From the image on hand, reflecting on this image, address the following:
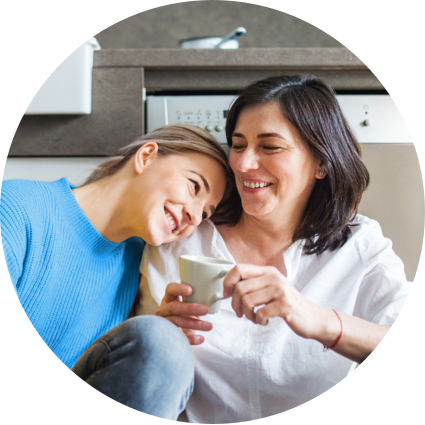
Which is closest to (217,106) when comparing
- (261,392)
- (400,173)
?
(400,173)

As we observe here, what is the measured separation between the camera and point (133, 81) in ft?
2.64

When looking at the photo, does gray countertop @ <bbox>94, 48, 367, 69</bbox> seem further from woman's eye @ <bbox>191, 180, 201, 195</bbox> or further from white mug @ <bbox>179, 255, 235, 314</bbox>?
white mug @ <bbox>179, 255, 235, 314</bbox>

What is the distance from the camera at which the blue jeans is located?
0.54 m

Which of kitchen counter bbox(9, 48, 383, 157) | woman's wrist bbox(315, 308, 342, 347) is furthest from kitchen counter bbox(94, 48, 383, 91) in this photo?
woman's wrist bbox(315, 308, 342, 347)

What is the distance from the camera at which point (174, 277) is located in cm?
63

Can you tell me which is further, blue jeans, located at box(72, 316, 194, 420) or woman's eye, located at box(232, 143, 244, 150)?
woman's eye, located at box(232, 143, 244, 150)

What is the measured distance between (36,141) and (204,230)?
41cm

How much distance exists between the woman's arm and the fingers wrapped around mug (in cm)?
6

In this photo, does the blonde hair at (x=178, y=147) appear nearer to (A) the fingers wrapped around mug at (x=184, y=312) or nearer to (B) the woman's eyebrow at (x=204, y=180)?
(B) the woman's eyebrow at (x=204, y=180)

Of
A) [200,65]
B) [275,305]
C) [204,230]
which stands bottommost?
[275,305]

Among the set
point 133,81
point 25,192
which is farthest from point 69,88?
point 25,192

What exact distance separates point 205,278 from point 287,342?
0.54ft

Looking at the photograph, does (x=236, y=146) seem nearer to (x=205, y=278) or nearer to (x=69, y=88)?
(x=205, y=278)

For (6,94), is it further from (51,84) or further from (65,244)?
(65,244)
